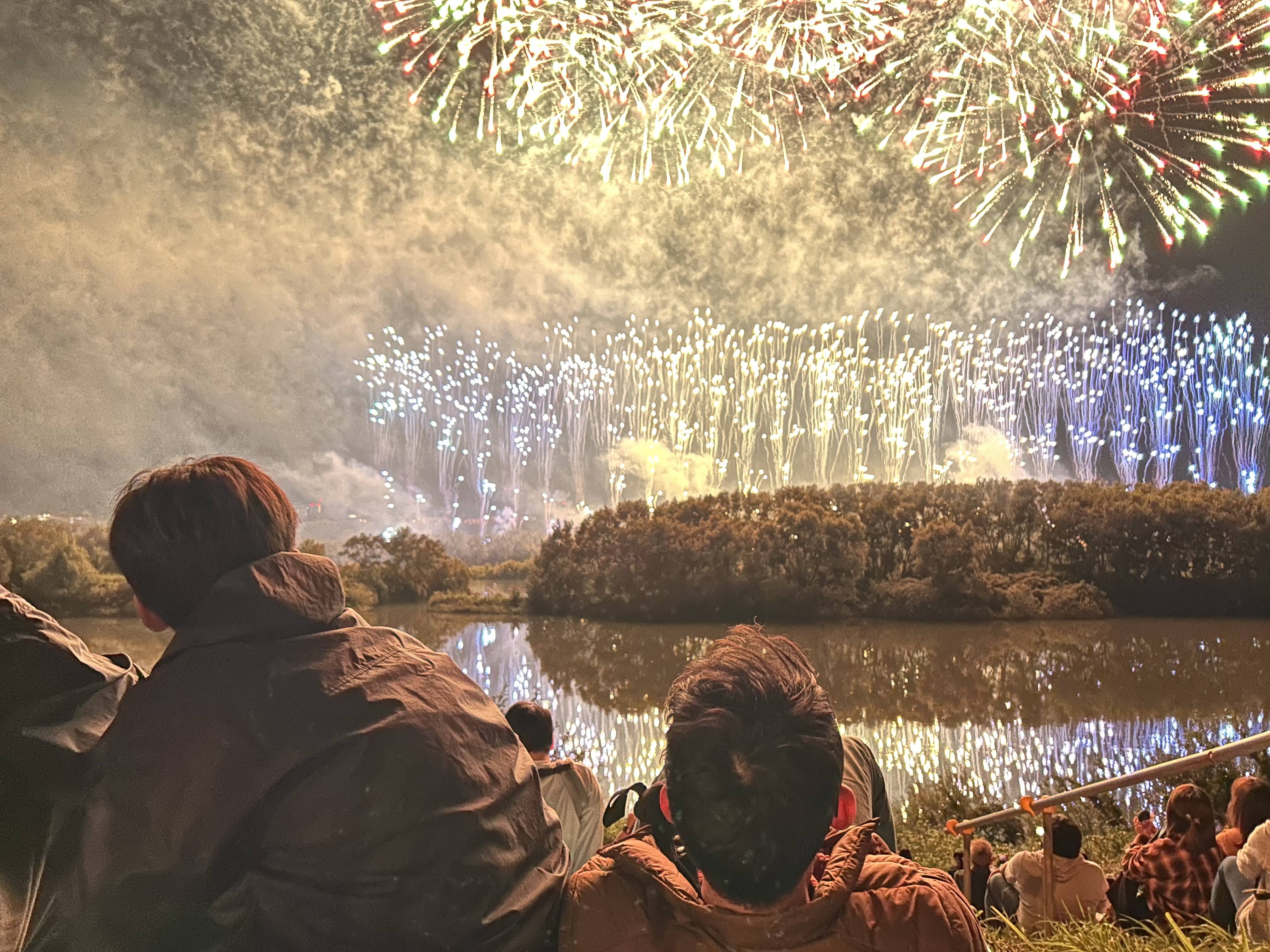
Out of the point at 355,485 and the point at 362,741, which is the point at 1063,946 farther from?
the point at 355,485

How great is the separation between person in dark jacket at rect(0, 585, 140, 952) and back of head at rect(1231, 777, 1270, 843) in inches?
156

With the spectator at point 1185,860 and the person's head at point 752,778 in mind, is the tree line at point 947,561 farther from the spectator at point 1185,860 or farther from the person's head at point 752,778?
the person's head at point 752,778

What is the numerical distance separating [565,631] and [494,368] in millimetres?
7473

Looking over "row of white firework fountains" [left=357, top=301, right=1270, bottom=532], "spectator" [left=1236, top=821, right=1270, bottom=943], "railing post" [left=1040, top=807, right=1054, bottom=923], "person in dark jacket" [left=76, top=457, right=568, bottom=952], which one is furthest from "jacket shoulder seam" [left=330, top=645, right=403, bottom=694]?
"row of white firework fountains" [left=357, top=301, right=1270, bottom=532]

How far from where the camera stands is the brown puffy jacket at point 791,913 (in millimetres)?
1442

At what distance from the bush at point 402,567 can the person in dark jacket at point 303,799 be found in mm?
20996

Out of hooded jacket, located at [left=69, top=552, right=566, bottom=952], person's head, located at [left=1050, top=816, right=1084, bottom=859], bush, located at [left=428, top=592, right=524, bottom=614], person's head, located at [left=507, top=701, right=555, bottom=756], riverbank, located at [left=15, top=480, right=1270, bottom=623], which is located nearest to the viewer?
hooded jacket, located at [left=69, top=552, right=566, bottom=952]

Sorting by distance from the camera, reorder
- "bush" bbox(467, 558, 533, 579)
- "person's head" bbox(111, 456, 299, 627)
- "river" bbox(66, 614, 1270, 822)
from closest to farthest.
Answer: "person's head" bbox(111, 456, 299, 627)
"river" bbox(66, 614, 1270, 822)
"bush" bbox(467, 558, 533, 579)

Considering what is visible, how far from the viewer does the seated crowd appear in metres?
1.40

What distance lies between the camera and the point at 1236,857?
3.72 meters

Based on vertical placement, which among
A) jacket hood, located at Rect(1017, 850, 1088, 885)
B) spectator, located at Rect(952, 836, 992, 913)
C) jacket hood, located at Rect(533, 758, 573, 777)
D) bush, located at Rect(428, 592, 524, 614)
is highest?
jacket hood, located at Rect(533, 758, 573, 777)

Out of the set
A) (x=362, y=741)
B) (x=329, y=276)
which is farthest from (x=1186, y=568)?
(x=362, y=741)

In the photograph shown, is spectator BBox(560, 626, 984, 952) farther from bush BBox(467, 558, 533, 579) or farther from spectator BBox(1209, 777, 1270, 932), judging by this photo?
bush BBox(467, 558, 533, 579)

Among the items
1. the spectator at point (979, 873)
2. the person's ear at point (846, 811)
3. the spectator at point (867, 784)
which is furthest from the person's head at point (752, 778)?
the spectator at point (979, 873)
